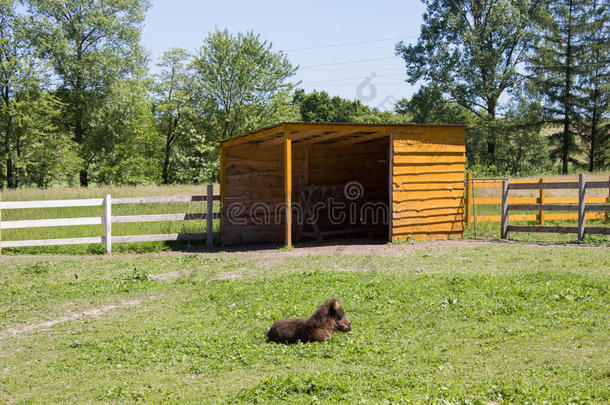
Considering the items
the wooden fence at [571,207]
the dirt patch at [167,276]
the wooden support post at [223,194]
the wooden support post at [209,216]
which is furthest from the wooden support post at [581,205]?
the dirt patch at [167,276]

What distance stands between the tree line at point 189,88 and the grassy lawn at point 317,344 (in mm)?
24471

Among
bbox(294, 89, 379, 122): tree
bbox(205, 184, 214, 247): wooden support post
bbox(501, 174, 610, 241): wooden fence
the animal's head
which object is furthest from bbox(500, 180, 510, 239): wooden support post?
bbox(294, 89, 379, 122): tree

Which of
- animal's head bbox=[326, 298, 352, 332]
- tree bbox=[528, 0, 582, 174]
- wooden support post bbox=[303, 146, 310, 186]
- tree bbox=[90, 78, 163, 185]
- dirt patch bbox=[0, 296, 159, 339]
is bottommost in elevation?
dirt patch bbox=[0, 296, 159, 339]

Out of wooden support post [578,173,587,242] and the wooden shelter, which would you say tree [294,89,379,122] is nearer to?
the wooden shelter

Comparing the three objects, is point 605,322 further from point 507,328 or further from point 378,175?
point 378,175

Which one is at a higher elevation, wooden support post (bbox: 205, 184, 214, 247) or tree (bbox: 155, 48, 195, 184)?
tree (bbox: 155, 48, 195, 184)

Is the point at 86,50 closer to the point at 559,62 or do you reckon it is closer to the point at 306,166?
the point at 306,166

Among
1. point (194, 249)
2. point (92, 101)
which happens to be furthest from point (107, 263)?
point (92, 101)

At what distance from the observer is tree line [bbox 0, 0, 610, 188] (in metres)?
31.2

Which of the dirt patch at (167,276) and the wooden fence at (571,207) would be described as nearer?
the dirt patch at (167,276)

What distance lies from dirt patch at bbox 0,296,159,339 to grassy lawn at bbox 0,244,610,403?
0.17 feet

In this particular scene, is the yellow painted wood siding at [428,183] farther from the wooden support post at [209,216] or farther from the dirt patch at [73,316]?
the dirt patch at [73,316]

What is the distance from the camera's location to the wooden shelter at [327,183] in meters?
12.9

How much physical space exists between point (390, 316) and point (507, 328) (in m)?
1.26
